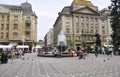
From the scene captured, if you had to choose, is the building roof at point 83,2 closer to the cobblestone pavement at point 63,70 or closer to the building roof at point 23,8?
the building roof at point 23,8

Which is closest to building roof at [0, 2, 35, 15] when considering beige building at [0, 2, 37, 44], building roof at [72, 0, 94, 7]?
beige building at [0, 2, 37, 44]

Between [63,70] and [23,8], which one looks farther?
[23,8]

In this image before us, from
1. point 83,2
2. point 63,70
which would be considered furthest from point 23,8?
point 63,70

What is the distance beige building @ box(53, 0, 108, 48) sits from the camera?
84438mm

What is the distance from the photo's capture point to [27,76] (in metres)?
12.6

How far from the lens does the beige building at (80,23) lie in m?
84.4

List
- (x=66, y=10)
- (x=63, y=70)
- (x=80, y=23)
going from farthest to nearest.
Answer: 1. (x=66, y=10)
2. (x=80, y=23)
3. (x=63, y=70)

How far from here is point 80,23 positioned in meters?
85.9

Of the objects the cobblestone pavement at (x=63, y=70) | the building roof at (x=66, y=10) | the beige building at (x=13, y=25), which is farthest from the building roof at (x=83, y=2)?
the cobblestone pavement at (x=63, y=70)

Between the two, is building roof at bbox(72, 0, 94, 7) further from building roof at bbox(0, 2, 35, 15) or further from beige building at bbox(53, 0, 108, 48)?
building roof at bbox(0, 2, 35, 15)

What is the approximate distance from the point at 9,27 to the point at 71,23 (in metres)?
24.2

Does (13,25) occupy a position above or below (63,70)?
above

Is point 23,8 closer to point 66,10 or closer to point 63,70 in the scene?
point 66,10

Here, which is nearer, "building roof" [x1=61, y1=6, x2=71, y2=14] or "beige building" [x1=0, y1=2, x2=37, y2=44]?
"beige building" [x1=0, y1=2, x2=37, y2=44]
